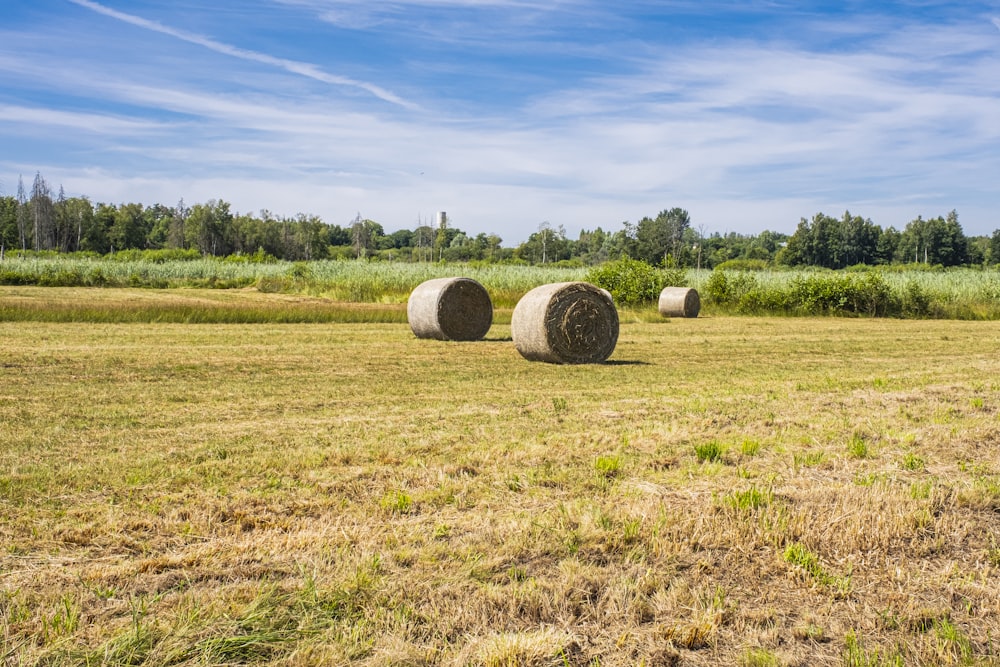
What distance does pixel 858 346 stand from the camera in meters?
19.5

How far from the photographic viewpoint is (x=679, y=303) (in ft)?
→ 104

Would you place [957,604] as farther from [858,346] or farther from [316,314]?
[316,314]

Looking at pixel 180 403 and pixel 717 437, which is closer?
pixel 717 437

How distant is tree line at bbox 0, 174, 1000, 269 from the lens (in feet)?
348

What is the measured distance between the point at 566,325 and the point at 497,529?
34.3 feet

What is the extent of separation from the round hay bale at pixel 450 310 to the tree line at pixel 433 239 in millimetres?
80854

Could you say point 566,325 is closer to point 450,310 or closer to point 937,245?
point 450,310

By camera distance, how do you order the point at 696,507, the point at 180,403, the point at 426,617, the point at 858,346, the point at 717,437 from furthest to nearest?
the point at 858,346 → the point at 180,403 → the point at 717,437 → the point at 696,507 → the point at 426,617

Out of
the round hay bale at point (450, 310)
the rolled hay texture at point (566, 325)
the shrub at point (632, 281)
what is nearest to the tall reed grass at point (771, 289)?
the shrub at point (632, 281)

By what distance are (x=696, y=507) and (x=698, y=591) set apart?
1146mm

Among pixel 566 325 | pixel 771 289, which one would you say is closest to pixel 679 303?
pixel 771 289

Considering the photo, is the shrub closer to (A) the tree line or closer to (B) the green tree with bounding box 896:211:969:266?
(A) the tree line

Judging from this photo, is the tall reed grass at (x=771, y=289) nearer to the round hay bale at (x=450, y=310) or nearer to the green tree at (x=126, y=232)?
the round hay bale at (x=450, y=310)

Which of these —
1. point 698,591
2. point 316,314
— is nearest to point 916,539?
point 698,591
